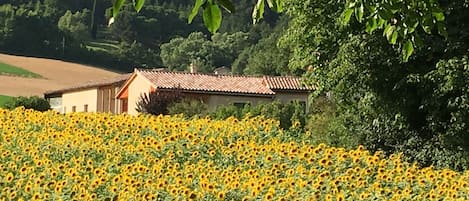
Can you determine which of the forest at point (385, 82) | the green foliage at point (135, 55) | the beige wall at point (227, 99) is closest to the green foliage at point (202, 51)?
the green foliage at point (135, 55)

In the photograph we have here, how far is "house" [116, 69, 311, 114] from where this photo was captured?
46438mm

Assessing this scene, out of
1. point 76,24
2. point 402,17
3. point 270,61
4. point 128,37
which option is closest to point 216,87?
point 270,61

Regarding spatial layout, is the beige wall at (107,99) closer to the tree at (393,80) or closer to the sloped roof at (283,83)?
the sloped roof at (283,83)

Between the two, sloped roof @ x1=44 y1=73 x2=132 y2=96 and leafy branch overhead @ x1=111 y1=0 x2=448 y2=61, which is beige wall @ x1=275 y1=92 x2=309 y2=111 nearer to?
sloped roof @ x1=44 y1=73 x2=132 y2=96

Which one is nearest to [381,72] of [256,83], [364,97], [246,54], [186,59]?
[364,97]

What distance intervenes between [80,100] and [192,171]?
53.8m

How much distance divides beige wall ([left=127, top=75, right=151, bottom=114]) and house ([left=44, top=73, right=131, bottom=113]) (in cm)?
354

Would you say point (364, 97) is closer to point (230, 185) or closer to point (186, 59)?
point (230, 185)

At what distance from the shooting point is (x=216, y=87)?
155ft

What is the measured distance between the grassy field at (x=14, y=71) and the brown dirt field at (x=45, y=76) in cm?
70

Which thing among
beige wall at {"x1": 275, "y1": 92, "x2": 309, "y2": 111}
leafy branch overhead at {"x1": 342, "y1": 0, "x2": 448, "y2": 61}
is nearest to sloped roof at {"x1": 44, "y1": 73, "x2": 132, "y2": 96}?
beige wall at {"x1": 275, "y1": 92, "x2": 309, "y2": 111}

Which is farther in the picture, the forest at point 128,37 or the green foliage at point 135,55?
the green foliage at point 135,55

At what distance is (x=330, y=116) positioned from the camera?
1984cm

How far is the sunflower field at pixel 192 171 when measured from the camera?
266 inches
